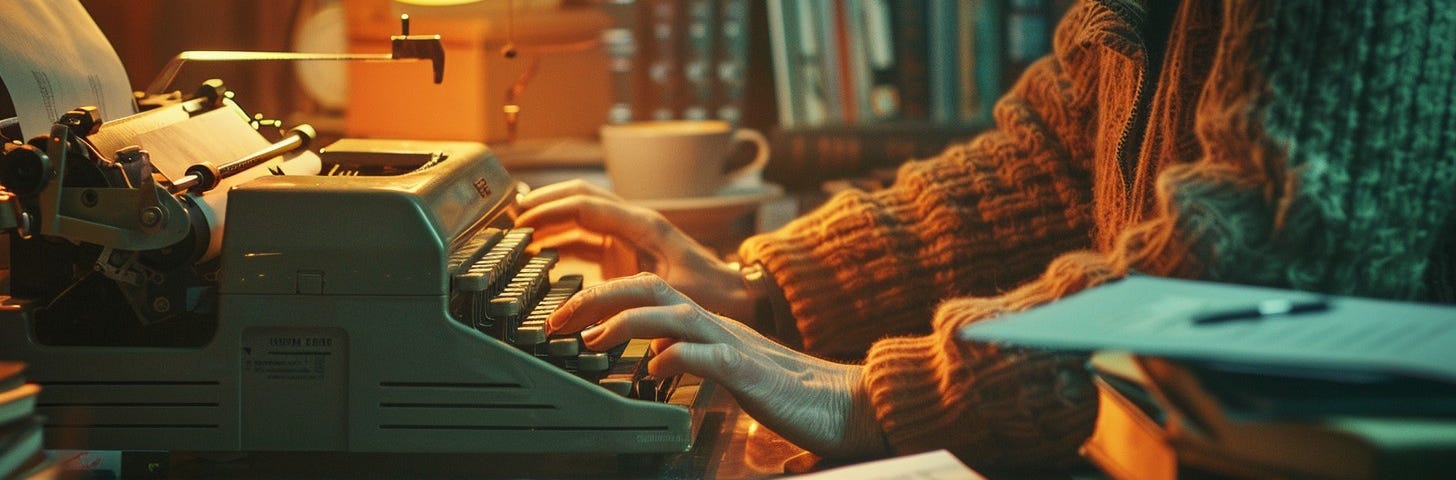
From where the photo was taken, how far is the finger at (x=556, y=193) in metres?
1.40

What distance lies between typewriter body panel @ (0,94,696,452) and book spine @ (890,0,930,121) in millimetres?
1835

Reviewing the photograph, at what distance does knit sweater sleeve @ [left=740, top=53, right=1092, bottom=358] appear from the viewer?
1.38m

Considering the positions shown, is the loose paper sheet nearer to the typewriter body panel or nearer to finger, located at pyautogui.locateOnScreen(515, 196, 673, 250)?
the typewriter body panel

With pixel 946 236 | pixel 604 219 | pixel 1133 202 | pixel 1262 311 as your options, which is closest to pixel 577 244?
pixel 604 219

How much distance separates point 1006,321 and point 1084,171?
74 cm

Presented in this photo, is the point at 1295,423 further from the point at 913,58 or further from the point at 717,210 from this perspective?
the point at 913,58

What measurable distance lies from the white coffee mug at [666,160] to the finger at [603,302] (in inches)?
33.4

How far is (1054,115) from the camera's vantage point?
138cm

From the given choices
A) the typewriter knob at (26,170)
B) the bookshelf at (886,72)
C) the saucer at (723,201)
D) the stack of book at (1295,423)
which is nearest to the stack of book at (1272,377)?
the stack of book at (1295,423)

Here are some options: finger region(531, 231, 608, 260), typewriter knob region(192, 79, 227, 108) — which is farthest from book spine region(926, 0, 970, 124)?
typewriter knob region(192, 79, 227, 108)

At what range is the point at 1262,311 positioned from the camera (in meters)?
0.66

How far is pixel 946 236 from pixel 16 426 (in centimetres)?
90

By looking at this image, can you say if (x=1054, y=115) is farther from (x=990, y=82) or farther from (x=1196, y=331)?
(x=990, y=82)

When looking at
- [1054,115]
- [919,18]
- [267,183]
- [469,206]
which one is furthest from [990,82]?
[267,183]
